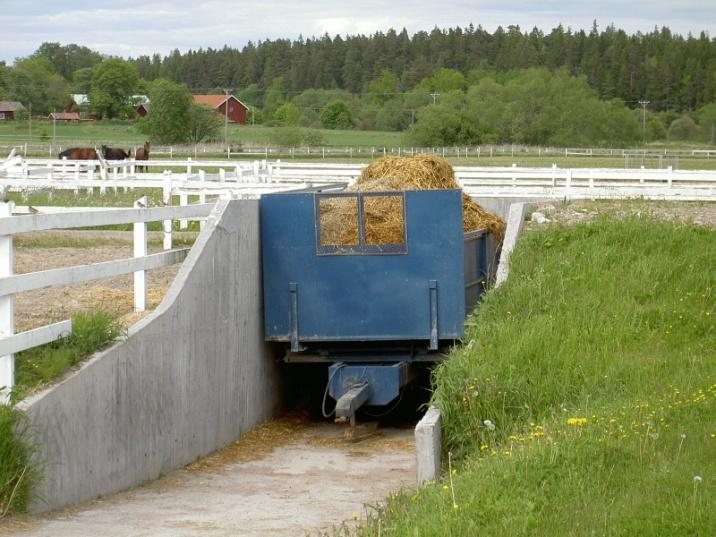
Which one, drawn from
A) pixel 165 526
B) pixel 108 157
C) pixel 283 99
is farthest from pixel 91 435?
pixel 283 99

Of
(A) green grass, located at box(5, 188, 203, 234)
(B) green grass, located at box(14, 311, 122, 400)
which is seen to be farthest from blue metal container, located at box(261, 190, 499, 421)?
(B) green grass, located at box(14, 311, 122, 400)

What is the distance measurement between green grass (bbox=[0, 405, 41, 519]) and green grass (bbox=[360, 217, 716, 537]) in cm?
240

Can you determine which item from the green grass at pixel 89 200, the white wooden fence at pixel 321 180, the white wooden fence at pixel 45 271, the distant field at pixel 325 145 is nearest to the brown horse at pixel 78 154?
the white wooden fence at pixel 321 180

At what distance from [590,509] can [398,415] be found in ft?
33.5

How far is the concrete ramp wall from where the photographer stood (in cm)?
881

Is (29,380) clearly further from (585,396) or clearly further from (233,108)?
(233,108)

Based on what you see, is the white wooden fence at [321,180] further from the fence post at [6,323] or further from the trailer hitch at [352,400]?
the fence post at [6,323]

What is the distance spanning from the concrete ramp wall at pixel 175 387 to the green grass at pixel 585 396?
2564 mm

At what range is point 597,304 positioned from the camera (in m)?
12.6

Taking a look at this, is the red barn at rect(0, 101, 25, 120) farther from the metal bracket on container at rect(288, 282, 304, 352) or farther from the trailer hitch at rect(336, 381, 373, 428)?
the trailer hitch at rect(336, 381, 373, 428)

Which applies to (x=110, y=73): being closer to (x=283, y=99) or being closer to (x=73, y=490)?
(x=283, y=99)

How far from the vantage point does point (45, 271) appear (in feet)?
28.6

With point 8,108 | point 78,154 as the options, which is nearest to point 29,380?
point 78,154

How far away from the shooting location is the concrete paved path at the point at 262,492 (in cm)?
791
